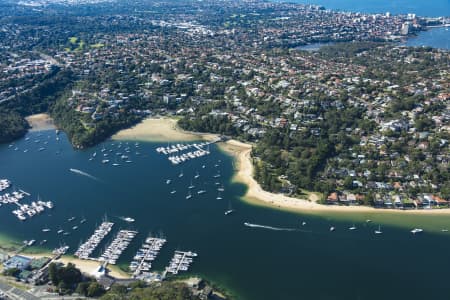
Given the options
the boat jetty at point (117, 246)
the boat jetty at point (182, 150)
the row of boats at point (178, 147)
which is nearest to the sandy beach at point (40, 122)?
the row of boats at point (178, 147)

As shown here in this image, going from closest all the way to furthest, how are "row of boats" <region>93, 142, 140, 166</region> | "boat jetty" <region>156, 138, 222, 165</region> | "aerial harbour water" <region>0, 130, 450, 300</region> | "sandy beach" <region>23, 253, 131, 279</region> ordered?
"aerial harbour water" <region>0, 130, 450, 300</region>
"sandy beach" <region>23, 253, 131, 279</region>
"boat jetty" <region>156, 138, 222, 165</region>
"row of boats" <region>93, 142, 140, 166</region>

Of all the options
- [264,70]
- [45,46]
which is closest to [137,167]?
[264,70]

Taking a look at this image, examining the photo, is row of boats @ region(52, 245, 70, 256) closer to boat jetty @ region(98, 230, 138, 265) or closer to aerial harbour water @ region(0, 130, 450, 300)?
aerial harbour water @ region(0, 130, 450, 300)

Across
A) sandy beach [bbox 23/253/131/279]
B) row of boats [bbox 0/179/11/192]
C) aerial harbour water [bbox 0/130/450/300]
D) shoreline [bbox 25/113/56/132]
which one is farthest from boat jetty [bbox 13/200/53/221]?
shoreline [bbox 25/113/56/132]

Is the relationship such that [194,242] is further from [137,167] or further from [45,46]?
[45,46]

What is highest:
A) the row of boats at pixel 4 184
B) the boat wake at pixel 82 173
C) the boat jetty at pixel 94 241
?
the boat jetty at pixel 94 241

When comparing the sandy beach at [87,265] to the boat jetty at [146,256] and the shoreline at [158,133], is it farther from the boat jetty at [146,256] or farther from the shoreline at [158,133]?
→ the shoreline at [158,133]
